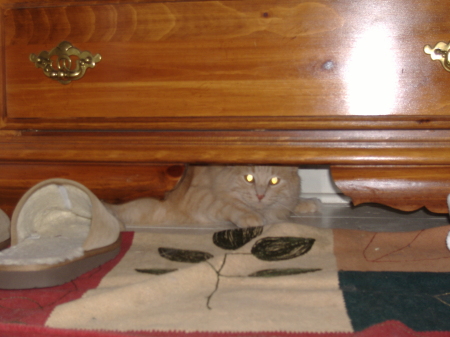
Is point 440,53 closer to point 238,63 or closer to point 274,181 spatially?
point 238,63

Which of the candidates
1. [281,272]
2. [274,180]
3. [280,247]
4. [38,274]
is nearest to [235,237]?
[280,247]

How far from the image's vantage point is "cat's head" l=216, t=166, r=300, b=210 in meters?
1.65

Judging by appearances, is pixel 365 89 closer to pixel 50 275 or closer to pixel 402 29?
pixel 402 29

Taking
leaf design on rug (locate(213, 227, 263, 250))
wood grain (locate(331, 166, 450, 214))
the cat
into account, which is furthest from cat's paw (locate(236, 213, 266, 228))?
wood grain (locate(331, 166, 450, 214))

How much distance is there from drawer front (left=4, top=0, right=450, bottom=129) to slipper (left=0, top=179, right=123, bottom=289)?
190mm

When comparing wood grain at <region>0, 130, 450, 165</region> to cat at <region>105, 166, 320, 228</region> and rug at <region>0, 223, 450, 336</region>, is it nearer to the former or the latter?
rug at <region>0, 223, 450, 336</region>

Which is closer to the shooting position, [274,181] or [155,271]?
[155,271]

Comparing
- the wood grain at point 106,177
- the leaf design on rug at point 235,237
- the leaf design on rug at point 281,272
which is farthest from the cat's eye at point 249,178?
the leaf design on rug at point 281,272

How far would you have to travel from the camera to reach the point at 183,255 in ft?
3.37

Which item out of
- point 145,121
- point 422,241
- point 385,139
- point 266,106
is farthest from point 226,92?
point 422,241

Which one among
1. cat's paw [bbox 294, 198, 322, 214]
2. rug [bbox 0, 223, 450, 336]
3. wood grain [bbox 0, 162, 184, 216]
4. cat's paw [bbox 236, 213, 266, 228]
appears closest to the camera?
rug [bbox 0, 223, 450, 336]

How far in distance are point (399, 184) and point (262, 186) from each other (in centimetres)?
74

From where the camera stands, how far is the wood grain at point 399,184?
0.96 meters

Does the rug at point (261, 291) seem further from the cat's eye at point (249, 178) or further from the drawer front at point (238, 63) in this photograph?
→ the cat's eye at point (249, 178)
